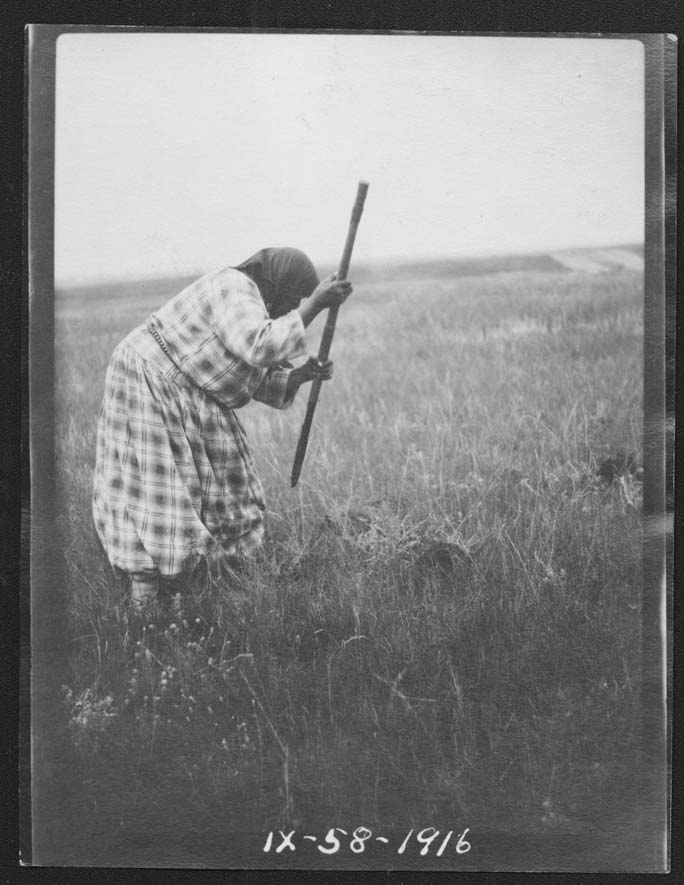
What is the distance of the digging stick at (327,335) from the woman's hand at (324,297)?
0.10 ft

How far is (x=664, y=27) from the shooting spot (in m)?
3.03

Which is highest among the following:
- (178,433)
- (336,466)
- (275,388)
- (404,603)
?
(275,388)

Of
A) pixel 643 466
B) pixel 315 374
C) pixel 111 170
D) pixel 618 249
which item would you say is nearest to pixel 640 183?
pixel 618 249

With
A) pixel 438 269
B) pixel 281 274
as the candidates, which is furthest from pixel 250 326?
pixel 438 269

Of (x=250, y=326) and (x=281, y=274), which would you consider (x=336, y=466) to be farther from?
(x=281, y=274)

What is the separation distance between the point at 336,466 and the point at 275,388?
14.3 inches

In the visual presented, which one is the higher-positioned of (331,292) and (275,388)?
(331,292)

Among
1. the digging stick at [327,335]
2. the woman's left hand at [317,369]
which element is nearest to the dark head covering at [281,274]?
the digging stick at [327,335]

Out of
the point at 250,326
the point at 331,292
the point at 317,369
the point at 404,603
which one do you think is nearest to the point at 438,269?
the point at 331,292

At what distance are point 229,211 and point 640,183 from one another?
150 cm

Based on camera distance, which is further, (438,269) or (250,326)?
(438,269)

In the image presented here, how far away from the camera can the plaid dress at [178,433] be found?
9.77 ft

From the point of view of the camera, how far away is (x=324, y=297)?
2.97m

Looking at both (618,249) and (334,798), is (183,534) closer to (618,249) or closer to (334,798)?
(334,798)
